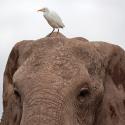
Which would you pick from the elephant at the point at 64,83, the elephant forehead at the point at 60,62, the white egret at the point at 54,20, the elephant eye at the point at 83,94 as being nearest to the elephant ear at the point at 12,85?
the elephant at the point at 64,83

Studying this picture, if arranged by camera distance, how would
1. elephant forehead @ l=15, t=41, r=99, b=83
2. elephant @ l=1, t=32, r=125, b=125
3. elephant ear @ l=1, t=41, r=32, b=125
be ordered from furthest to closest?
elephant ear @ l=1, t=41, r=32, b=125 < elephant forehead @ l=15, t=41, r=99, b=83 < elephant @ l=1, t=32, r=125, b=125

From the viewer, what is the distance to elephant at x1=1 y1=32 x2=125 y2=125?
7871 mm

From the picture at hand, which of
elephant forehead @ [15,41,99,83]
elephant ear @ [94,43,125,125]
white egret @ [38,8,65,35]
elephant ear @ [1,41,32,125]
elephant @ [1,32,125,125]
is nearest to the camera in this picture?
elephant @ [1,32,125,125]

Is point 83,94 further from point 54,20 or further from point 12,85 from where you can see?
point 54,20

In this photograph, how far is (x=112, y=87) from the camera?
909 centimetres

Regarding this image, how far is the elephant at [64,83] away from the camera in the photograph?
7.87m

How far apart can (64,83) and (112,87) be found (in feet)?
3.79

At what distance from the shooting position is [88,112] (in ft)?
27.8

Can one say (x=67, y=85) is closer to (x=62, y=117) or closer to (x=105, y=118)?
(x=62, y=117)

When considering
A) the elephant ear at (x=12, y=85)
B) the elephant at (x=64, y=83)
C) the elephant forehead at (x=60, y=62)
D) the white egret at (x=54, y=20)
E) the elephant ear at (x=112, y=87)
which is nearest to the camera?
the elephant at (x=64, y=83)

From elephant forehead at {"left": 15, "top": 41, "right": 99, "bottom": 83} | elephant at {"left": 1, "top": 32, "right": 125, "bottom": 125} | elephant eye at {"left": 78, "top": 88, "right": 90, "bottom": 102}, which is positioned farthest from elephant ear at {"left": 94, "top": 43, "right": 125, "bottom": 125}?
elephant eye at {"left": 78, "top": 88, "right": 90, "bottom": 102}

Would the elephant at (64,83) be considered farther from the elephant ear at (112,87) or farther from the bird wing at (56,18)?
the bird wing at (56,18)

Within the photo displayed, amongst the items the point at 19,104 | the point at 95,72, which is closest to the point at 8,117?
the point at 19,104

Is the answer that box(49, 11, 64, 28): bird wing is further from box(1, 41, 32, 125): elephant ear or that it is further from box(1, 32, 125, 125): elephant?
box(1, 41, 32, 125): elephant ear
